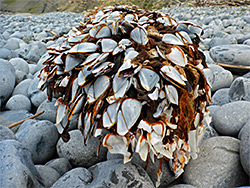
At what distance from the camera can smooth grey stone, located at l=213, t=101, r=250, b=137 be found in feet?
4.67

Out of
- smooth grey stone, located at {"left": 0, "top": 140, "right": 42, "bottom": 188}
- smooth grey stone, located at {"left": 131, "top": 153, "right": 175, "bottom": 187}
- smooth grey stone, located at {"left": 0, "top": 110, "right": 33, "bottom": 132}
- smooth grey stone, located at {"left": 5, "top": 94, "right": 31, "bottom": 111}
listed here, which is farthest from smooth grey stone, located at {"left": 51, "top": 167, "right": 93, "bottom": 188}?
smooth grey stone, located at {"left": 5, "top": 94, "right": 31, "bottom": 111}

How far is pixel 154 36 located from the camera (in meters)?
1.02

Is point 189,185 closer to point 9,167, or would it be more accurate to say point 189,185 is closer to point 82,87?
point 82,87

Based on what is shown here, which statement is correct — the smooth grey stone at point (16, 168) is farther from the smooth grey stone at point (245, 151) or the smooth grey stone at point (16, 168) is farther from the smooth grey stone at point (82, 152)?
the smooth grey stone at point (245, 151)

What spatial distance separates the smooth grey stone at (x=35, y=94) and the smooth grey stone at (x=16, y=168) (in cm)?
101

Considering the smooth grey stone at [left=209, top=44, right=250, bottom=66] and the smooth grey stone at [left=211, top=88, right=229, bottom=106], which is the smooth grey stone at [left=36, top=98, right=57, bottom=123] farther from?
the smooth grey stone at [left=209, top=44, right=250, bottom=66]

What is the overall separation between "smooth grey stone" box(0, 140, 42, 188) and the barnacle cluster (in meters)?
0.28

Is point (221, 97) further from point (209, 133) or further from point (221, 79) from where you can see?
point (209, 133)

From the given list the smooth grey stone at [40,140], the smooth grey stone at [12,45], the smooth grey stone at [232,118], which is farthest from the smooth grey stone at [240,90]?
the smooth grey stone at [12,45]

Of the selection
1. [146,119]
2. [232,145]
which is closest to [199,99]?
[146,119]

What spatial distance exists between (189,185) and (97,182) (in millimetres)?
455

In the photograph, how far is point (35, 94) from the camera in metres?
2.24

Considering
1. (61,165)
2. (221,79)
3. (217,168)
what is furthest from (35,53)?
(217,168)

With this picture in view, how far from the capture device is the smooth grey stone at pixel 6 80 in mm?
2158
